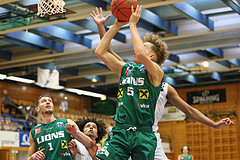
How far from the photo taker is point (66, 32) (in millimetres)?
14914

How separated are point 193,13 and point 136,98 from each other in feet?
31.7

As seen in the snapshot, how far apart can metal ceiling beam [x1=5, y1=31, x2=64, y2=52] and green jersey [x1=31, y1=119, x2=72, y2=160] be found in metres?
9.08

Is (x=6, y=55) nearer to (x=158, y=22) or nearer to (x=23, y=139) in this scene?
(x=23, y=139)

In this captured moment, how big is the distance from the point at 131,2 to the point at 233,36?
11163mm

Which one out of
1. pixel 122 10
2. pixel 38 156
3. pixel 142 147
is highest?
pixel 122 10

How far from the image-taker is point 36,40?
50.8 feet

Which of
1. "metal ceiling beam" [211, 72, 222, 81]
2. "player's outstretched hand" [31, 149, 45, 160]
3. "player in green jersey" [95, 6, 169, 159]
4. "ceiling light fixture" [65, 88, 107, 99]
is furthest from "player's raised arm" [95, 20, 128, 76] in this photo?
"ceiling light fixture" [65, 88, 107, 99]

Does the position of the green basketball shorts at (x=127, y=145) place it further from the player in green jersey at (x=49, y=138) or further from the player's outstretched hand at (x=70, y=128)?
the player in green jersey at (x=49, y=138)

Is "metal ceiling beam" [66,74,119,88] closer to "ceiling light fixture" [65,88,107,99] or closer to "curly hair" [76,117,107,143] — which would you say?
"ceiling light fixture" [65,88,107,99]

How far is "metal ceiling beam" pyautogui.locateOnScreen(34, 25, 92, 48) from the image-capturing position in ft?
47.2

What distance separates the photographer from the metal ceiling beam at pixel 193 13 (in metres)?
12.7

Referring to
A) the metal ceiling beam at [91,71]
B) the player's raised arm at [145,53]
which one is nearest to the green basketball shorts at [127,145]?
the player's raised arm at [145,53]

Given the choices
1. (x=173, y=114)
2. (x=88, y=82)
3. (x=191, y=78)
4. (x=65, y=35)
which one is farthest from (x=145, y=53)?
(x=173, y=114)

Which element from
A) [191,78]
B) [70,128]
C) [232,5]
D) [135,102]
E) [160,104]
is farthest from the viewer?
[191,78]
